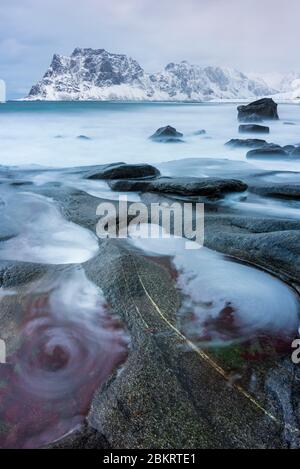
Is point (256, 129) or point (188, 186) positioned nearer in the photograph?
point (188, 186)

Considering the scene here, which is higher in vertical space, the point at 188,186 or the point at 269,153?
the point at 269,153

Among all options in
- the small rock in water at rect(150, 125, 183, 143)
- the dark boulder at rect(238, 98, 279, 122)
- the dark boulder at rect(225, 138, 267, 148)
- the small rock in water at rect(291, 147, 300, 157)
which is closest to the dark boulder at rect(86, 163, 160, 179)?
the small rock in water at rect(291, 147, 300, 157)

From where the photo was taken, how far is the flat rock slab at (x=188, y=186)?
287 inches

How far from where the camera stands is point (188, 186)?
7387mm

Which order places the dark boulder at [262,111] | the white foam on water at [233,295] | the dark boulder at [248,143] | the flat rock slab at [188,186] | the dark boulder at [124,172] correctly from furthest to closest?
the dark boulder at [262,111], the dark boulder at [248,143], the dark boulder at [124,172], the flat rock slab at [188,186], the white foam on water at [233,295]

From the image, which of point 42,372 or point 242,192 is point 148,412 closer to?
point 42,372

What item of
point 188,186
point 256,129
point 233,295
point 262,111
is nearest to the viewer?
point 233,295

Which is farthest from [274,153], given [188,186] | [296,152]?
[188,186]

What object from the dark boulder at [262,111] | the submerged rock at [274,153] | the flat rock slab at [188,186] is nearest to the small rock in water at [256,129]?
the dark boulder at [262,111]

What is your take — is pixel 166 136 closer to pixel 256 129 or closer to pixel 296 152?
pixel 256 129

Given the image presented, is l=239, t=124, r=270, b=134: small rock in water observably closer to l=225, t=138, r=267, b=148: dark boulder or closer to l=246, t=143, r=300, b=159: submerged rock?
l=225, t=138, r=267, b=148: dark boulder

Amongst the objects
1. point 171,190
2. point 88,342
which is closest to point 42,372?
point 88,342

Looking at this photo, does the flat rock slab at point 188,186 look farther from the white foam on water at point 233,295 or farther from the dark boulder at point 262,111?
the dark boulder at point 262,111

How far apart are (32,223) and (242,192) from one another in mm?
4560
